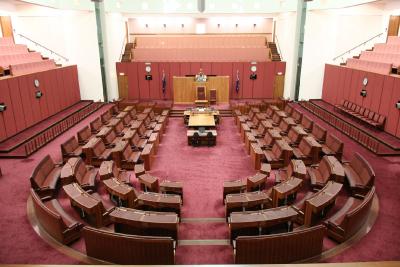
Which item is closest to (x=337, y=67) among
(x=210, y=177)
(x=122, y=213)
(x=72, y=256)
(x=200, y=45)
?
(x=200, y=45)

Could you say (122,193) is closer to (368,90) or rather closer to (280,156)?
(280,156)

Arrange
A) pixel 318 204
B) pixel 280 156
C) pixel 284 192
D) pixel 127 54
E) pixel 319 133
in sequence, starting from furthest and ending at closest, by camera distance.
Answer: pixel 127 54, pixel 319 133, pixel 280 156, pixel 284 192, pixel 318 204

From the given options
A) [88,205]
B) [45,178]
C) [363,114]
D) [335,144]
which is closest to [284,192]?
[335,144]

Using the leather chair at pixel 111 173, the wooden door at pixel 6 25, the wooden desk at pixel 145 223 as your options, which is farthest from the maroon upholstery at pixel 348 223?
the wooden door at pixel 6 25

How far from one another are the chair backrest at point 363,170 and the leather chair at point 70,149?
8.30 m

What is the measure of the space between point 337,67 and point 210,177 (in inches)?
439

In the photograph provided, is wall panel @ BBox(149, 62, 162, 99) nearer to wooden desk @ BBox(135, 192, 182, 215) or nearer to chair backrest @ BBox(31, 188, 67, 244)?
wooden desk @ BBox(135, 192, 182, 215)

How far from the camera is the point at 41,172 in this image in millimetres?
7789

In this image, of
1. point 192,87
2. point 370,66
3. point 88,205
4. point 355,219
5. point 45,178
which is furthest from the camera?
point 192,87

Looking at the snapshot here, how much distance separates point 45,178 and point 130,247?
4.23 m

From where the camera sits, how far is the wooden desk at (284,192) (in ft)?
22.3

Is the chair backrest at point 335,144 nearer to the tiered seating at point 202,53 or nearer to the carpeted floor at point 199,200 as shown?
the carpeted floor at point 199,200

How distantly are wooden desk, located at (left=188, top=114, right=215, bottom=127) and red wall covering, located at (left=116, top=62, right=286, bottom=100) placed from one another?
5606 mm

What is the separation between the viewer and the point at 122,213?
19.2 ft
